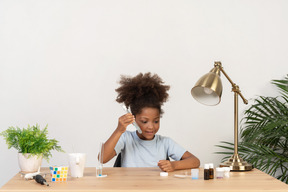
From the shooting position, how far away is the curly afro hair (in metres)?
2.73

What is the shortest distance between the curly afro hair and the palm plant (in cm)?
97

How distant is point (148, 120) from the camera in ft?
8.77

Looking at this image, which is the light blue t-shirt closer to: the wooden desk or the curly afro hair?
the curly afro hair

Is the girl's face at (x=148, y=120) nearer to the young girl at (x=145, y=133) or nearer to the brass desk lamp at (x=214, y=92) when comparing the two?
the young girl at (x=145, y=133)

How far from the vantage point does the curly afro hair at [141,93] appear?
2.73m

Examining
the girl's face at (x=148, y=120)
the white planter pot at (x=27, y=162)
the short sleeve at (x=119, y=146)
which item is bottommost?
the white planter pot at (x=27, y=162)

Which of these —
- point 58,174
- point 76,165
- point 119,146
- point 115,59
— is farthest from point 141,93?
point 115,59

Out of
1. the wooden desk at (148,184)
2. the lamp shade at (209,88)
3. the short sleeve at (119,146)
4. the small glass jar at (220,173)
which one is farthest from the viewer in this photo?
the short sleeve at (119,146)

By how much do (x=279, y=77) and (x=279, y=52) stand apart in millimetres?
231

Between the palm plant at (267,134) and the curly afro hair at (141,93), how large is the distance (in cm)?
97

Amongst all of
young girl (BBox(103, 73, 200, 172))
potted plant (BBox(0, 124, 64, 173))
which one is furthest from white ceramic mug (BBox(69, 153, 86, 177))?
young girl (BBox(103, 73, 200, 172))

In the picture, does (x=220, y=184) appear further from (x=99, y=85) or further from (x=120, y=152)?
(x=99, y=85)

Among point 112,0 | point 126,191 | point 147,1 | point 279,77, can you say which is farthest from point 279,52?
point 126,191

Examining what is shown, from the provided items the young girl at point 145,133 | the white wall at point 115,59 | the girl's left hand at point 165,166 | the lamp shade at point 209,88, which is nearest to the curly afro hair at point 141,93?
the young girl at point 145,133
